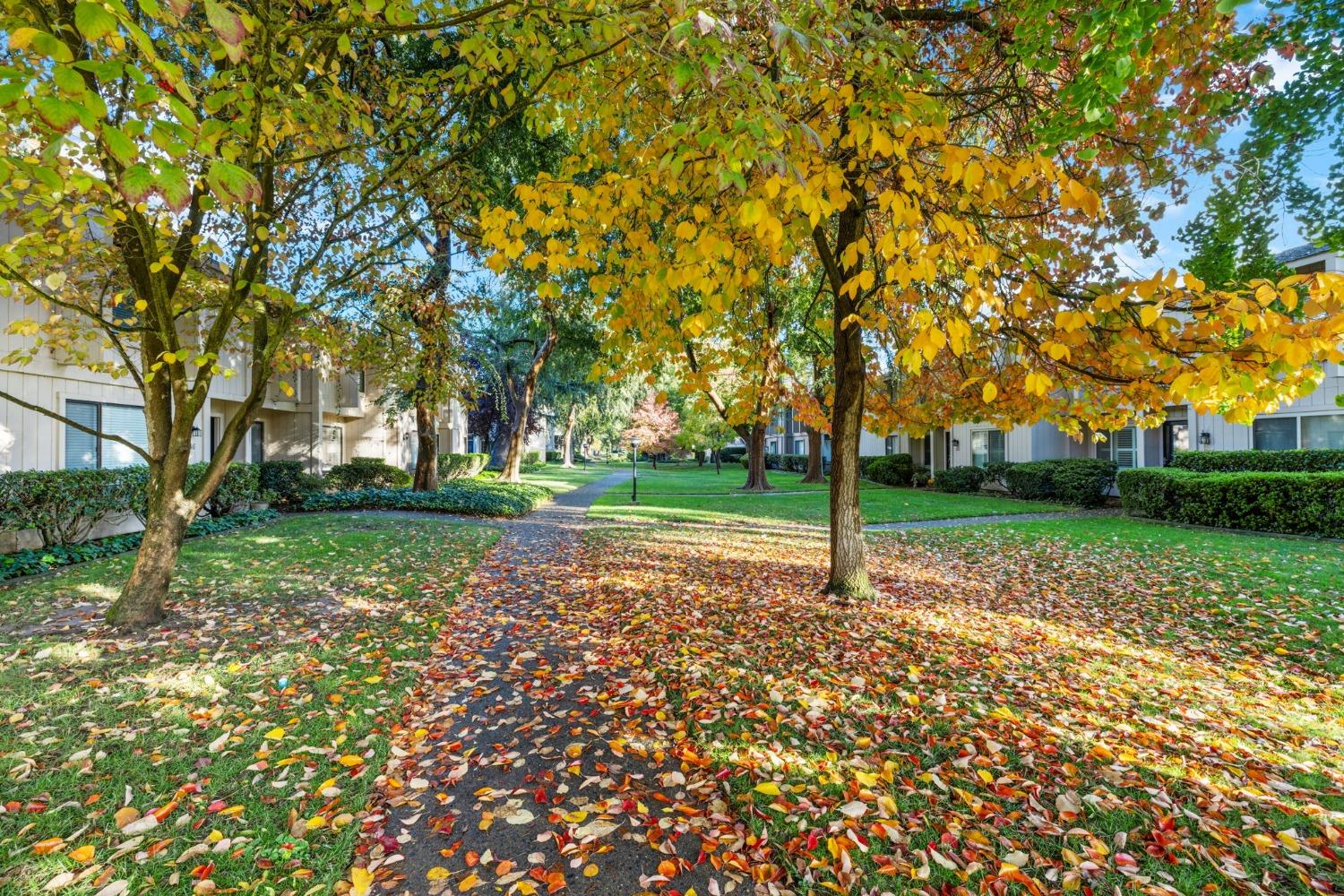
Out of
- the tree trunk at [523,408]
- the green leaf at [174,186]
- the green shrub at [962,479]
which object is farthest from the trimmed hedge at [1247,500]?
the tree trunk at [523,408]

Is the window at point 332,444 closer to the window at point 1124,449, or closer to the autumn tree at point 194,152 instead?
the autumn tree at point 194,152

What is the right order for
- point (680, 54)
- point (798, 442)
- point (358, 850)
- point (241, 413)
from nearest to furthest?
1. point (358, 850)
2. point (680, 54)
3. point (241, 413)
4. point (798, 442)

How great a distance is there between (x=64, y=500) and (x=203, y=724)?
7856 millimetres

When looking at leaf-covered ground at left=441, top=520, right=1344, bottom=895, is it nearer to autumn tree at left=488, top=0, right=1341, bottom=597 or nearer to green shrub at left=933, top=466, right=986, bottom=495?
autumn tree at left=488, top=0, right=1341, bottom=597

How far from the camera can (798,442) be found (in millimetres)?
49344

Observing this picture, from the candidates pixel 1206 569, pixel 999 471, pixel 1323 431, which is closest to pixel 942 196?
pixel 1206 569

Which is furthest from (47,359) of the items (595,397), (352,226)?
(595,397)

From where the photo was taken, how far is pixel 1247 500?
38.0ft

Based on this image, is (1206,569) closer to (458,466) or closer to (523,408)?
(523,408)

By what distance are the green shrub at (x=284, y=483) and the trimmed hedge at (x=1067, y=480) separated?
2185 centimetres

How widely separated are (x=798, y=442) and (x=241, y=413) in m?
46.1

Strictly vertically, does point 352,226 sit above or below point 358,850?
above

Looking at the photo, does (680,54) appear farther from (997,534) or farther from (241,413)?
(997,534)

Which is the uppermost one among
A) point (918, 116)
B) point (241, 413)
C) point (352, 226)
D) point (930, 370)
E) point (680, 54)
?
point (352, 226)
